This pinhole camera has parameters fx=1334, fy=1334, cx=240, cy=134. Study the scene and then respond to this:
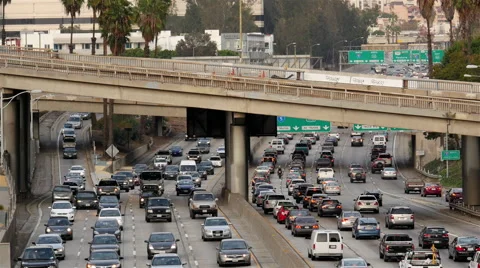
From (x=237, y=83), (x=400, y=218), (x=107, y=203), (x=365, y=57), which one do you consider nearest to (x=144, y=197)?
(x=107, y=203)

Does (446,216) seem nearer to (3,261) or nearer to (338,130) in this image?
(3,261)

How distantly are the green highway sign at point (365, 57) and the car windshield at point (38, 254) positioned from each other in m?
119

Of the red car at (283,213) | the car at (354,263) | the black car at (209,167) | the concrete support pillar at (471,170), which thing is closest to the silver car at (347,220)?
the red car at (283,213)

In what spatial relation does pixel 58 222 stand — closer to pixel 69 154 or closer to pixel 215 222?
pixel 215 222

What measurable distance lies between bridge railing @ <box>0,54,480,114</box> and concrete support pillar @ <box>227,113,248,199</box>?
2638 millimetres

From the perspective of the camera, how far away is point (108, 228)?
60.7 meters

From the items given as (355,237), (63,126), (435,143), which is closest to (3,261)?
(355,237)

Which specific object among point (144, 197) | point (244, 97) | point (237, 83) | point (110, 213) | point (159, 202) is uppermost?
point (237, 83)

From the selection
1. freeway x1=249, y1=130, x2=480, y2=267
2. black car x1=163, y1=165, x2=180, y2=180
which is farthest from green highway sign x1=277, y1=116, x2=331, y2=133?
black car x1=163, y1=165, x2=180, y2=180

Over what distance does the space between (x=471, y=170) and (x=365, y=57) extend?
291 ft

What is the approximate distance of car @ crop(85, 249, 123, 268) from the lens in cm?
4797

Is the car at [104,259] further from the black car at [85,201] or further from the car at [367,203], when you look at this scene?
the car at [367,203]

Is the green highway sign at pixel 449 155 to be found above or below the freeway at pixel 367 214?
above

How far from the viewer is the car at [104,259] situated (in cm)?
4797
